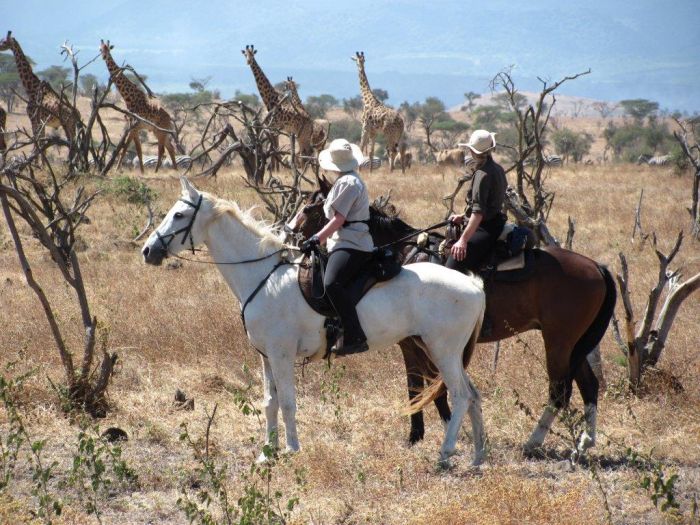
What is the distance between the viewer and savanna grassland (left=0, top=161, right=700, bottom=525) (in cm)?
562

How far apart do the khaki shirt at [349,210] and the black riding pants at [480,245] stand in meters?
1.00

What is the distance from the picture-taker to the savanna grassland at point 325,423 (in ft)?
18.4

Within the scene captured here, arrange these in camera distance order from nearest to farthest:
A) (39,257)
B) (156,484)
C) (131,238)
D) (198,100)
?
(156,484)
(39,257)
(131,238)
(198,100)

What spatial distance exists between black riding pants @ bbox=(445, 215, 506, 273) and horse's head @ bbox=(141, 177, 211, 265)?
82.7 inches

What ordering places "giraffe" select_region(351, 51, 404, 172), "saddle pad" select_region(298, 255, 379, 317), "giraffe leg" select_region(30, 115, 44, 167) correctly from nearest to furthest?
"saddle pad" select_region(298, 255, 379, 317) < "giraffe leg" select_region(30, 115, 44, 167) < "giraffe" select_region(351, 51, 404, 172)

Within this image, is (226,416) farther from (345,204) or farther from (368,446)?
(345,204)

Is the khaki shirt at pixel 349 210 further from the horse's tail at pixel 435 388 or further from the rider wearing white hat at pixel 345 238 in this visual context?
the horse's tail at pixel 435 388

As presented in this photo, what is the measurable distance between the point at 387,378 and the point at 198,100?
5174 cm

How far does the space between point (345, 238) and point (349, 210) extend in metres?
0.21

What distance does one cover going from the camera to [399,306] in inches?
259

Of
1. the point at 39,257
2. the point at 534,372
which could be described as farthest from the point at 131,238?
the point at 534,372

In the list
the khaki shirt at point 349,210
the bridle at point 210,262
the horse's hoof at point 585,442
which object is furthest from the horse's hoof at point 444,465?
the bridle at point 210,262

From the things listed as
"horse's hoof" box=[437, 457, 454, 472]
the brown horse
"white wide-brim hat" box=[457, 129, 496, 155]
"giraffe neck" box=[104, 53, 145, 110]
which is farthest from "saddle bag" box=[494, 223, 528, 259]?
"giraffe neck" box=[104, 53, 145, 110]

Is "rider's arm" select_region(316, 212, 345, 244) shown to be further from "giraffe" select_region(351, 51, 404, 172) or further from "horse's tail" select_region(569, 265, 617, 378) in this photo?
"giraffe" select_region(351, 51, 404, 172)
